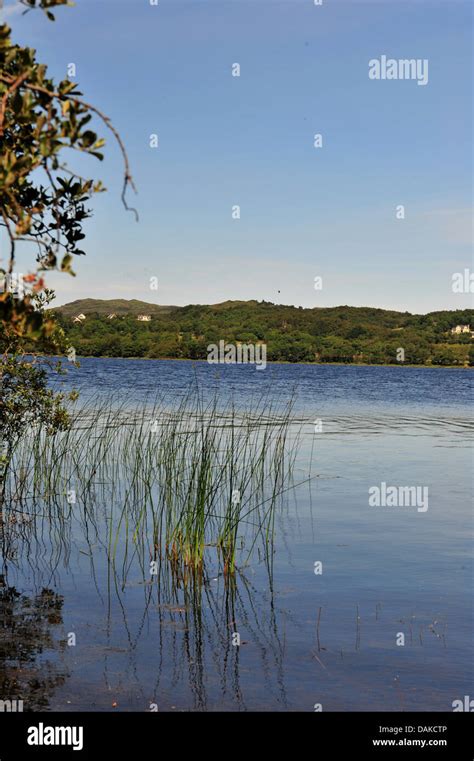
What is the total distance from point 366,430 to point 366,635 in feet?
53.0

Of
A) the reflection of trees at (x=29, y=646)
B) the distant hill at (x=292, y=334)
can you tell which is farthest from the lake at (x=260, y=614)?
the distant hill at (x=292, y=334)

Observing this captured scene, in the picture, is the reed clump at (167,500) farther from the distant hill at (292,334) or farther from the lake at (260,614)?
the distant hill at (292,334)

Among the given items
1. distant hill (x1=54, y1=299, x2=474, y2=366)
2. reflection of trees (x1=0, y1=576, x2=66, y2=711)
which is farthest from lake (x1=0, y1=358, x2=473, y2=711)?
distant hill (x1=54, y1=299, x2=474, y2=366)

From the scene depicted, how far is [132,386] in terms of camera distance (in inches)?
1377

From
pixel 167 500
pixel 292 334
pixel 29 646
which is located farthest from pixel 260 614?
pixel 292 334

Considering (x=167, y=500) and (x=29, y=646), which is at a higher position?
(x=167, y=500)

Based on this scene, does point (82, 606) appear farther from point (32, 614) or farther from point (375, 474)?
point (375, 474)

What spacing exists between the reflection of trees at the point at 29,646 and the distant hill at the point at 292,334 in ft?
163

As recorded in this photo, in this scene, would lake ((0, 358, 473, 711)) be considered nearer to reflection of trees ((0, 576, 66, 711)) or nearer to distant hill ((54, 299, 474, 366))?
reflection of trees ((0, 576, 66, 711))

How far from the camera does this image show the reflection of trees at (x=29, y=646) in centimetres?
530

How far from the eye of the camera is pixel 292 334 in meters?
74.2

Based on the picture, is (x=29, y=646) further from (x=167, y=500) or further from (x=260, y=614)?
(x=167, y=500)

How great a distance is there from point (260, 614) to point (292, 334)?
222 ft
